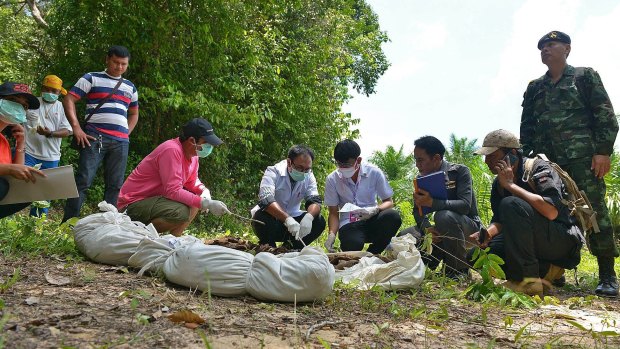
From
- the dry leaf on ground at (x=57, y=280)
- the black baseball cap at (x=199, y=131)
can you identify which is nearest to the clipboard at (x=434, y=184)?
the black baseball cap at (x=199, y=131)

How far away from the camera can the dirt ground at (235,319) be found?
1.88 metres

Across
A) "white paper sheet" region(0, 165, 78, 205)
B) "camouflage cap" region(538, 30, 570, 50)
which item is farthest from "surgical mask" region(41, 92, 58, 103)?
"camouflage cap" region(538, 30, 570, 50)

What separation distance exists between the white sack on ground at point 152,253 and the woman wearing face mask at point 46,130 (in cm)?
251

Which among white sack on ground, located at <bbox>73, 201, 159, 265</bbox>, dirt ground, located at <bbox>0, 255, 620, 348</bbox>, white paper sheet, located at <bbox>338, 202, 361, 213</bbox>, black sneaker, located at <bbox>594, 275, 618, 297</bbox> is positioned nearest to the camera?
dirt ground, located at <bbox>0, 255, 620, 348</bbox>

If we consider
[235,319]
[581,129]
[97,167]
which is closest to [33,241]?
[97,167]

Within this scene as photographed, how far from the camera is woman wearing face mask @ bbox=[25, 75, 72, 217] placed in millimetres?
5152

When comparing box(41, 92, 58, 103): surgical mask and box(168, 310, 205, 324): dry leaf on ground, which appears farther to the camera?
box(41, 92, 58, 103): surgical mask

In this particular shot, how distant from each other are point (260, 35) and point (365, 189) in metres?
6.35

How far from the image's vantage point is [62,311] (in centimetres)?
210

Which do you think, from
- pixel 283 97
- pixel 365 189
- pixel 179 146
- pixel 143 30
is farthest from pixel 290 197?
pixel 283 97

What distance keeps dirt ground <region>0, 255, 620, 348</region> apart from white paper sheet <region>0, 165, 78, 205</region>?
36cm

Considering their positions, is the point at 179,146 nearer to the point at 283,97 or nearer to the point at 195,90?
the point at 195,90

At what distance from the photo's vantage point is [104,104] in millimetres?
4910

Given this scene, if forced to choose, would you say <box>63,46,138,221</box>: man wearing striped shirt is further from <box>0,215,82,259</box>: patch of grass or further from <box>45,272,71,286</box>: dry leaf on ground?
<box>45,272,71,286</box>: dry leaf on ground
